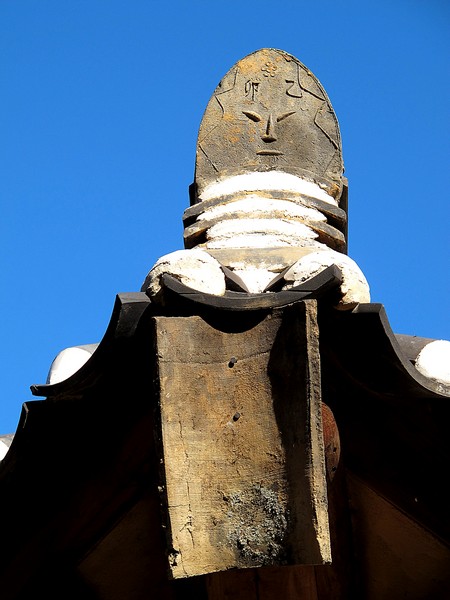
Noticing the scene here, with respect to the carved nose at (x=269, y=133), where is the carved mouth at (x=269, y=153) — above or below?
below

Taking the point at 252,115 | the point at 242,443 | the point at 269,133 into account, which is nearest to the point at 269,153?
the point at 269,133

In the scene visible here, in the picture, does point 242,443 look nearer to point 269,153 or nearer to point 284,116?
point 269,153

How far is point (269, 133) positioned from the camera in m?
4.79

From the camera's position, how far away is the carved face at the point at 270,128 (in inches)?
186

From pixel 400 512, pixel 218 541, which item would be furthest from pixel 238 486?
pixel 400 512

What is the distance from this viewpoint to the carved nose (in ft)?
15.7

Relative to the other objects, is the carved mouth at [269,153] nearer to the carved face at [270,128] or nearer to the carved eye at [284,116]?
the carved face at [270,128]

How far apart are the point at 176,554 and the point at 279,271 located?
1.15 metres

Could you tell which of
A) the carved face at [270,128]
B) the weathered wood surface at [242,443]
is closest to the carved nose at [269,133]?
the carved face at [270,128]

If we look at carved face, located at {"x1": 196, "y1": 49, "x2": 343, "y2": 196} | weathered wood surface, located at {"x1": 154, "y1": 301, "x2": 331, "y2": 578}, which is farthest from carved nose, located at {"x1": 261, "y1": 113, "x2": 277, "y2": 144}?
weathered wood surface, located at {"x1": 154, "y1": 301, "x2": 331, "y2": 578}

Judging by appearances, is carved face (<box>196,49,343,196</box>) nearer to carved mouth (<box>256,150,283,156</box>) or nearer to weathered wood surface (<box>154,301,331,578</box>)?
carved mouth (<box>256,150,283,156</box>)

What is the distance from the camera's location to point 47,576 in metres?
3.72

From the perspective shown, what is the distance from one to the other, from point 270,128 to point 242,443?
6.63ft

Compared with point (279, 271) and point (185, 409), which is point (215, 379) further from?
point (279, 271)
